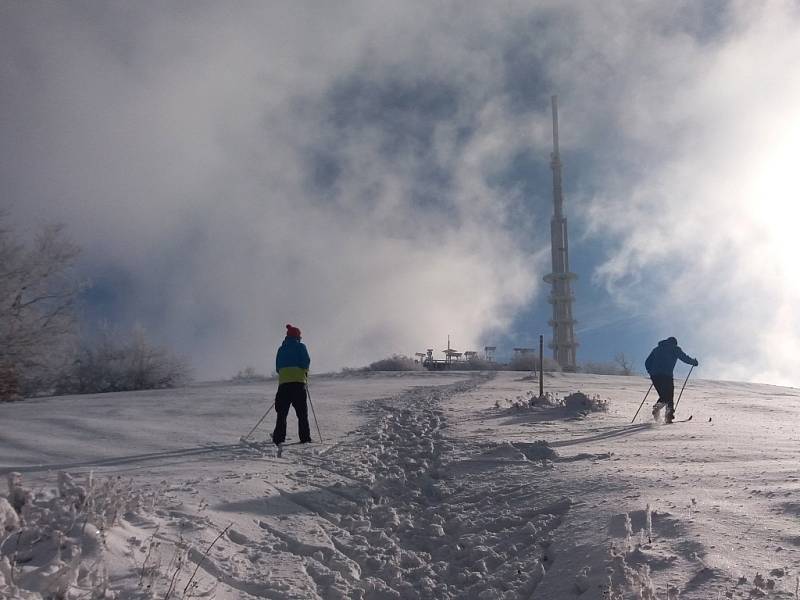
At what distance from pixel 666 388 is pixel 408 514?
8976 mm

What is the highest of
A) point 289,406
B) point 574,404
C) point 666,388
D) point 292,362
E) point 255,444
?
point 292,362

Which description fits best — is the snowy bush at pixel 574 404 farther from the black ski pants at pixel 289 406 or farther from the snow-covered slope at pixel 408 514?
the black ski pants at pixel 289 406

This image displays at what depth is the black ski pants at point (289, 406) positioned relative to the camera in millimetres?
10375

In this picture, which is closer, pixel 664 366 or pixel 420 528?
pixel 420 528

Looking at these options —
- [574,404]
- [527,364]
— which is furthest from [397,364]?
[574,404]

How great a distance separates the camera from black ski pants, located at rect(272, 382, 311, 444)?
10.4m

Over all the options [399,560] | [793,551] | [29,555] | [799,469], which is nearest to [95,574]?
[29,555]

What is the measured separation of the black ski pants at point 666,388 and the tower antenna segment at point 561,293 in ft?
193

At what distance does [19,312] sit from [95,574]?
1305 inches

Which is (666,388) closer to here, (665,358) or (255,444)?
(665,358)

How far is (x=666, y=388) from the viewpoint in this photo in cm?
1330

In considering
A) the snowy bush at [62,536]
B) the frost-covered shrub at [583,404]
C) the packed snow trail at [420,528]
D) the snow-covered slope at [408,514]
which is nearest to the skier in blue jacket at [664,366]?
the frost-covered shrub at [583,404]

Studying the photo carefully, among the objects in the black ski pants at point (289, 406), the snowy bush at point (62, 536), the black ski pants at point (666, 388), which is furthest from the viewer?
the black ski pants at point (666, 388)

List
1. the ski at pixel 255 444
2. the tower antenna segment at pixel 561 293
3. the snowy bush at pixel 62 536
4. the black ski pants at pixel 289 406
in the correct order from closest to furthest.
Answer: the snowy bush at pixel 62 536, the ski at pixel 255 444, the black ski pants at pixel 289 406, the tower antenna segment at pixel 561 293
